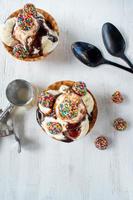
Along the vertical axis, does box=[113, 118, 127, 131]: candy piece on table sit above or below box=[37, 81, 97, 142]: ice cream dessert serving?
below

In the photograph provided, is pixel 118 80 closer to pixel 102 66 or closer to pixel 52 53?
pixel 102 66

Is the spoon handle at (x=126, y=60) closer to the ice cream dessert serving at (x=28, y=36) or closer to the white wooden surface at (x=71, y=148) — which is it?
the white wooden surface at (x=71, y=148)

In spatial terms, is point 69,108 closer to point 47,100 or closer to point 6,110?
point 47,100

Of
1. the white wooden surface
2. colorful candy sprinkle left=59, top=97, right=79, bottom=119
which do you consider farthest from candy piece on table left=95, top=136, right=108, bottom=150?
colorful candy sprinkle left=59, top=97, right=79, bottom=119

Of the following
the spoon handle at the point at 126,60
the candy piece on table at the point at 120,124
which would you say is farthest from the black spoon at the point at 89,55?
the candy piece on table at the point at 120,124

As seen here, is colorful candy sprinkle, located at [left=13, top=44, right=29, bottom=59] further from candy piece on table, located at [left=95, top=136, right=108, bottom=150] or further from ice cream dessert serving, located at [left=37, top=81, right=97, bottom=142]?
candy piece on table, located at [left=95, top=136, right=108, bottom=150]

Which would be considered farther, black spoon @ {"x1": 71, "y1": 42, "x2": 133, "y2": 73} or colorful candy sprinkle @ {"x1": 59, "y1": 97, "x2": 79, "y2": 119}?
black spoon @ {"x1": 71, "y1": 42, "x2": 133, "y2": 73}
